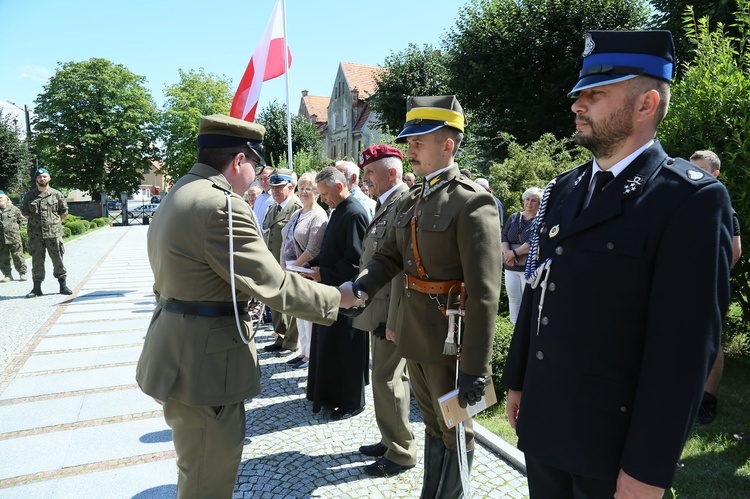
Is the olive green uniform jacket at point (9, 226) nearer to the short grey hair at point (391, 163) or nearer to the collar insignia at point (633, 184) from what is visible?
the short grey hair at point (391, 163)

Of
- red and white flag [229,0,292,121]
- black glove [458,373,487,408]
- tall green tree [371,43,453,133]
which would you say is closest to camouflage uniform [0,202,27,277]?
red and white flag [229,0,292,121]

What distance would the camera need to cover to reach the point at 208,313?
2500mm

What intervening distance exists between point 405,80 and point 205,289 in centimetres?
2502

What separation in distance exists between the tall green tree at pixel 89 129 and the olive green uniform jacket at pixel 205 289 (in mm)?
46489

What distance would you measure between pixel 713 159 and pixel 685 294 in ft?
11.4

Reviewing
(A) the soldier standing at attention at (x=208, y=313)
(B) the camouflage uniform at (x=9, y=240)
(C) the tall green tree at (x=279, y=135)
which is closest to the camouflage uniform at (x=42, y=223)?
(B) the camouflage uniform at (x=9, y=240)

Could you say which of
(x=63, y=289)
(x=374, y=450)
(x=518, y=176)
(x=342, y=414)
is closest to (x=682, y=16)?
(x=518, y=176)

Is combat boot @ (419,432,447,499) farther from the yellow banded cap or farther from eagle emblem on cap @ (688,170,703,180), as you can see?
eagle emblem on cap @ (688,170,703,180)

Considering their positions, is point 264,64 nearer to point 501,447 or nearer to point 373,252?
point 373,252

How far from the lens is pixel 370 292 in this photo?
305 cm

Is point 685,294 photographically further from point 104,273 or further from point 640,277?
point 104,273

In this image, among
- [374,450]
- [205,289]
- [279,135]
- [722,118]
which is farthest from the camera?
[279,135]

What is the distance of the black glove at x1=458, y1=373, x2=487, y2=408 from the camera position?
2.52 meters

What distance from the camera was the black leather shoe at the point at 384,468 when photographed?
3705 millimetres
